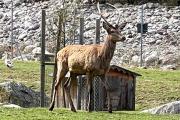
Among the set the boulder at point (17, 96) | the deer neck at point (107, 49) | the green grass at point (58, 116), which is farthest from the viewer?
the boulder at point (17, 96)

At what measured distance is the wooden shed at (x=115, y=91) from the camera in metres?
24.0

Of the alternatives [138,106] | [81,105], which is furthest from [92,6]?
[81,105]

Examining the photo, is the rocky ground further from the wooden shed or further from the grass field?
the wooden shed

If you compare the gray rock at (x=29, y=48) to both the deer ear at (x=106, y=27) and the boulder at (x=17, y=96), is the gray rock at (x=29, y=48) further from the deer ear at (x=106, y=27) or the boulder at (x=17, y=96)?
the deer ear at (x=106, y=27)

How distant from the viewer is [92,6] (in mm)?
56312

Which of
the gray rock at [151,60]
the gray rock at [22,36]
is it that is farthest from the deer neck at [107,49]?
the gray rock at [22,36]

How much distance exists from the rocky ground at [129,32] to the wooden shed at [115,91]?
14.7 metres

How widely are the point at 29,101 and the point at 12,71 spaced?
9.39m

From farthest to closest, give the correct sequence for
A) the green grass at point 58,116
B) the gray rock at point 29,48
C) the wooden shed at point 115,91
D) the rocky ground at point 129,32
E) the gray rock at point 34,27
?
1. the gray rock at point 34,27
2. the gray rock at point 29,48
3. the rocky ground at point 129,32
4. the wooden shed at point 115,91
5. the green grass at point 58,116

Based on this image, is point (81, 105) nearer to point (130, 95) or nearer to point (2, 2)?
point (130, 95)

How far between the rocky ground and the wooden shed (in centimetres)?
1471

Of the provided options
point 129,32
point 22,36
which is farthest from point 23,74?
point 22,36

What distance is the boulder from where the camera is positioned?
24.4 m

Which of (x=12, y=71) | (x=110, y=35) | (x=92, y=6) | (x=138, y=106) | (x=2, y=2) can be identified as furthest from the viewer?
(x=2, y=2)
